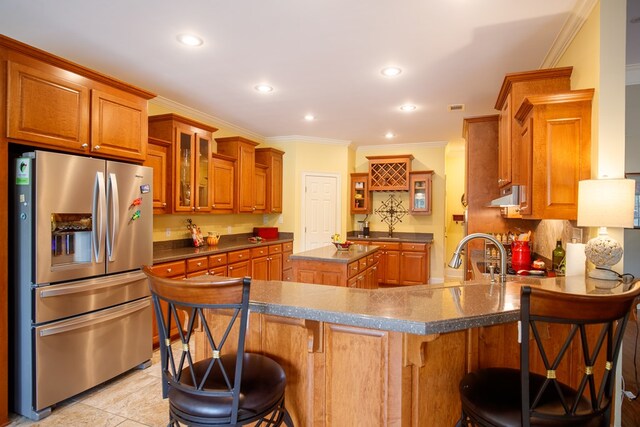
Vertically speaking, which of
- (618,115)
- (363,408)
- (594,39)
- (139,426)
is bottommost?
(139,426)

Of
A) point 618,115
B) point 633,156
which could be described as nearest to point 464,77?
point 618,115

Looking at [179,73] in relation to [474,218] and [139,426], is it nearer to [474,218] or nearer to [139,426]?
[139,426]

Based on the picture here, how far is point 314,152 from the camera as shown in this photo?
6168 millimetres

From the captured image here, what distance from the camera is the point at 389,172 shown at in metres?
6.45

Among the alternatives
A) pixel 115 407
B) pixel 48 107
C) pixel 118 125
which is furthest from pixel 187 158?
pixel 115 407

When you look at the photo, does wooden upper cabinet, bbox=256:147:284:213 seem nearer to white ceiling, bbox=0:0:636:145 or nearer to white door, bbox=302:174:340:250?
white door, bbox=302:174:340:250

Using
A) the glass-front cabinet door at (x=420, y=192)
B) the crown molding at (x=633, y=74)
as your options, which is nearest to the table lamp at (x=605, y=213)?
the crown molding at (x=633, y=74)

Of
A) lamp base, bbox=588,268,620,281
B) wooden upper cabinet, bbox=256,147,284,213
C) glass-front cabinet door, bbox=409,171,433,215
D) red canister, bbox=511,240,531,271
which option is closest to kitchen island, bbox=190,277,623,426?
lamp base, bbox=588,268,620,281

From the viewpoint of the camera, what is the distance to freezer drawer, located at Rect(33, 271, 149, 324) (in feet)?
7.30

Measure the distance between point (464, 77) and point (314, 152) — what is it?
3.25 meters

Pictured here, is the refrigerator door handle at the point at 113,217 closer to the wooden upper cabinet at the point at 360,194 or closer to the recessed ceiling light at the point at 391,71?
the recessed ceiling light at the point at 391,71

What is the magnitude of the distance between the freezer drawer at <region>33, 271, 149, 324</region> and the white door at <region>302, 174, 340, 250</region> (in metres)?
3.50

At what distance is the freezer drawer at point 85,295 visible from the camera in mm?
2227

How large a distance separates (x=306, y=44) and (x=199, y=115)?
2437 millimetres
